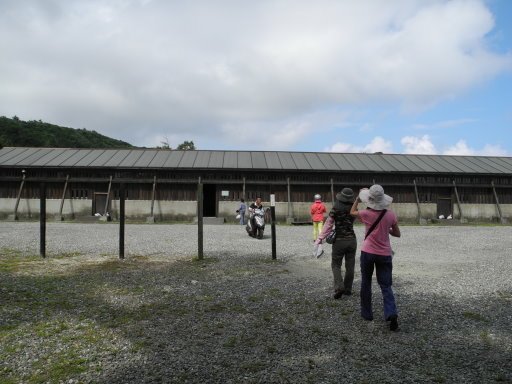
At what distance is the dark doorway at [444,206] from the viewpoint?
3028 centimetres

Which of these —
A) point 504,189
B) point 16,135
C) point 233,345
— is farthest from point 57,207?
point 16,135

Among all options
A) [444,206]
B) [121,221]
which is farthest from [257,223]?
[444,206]

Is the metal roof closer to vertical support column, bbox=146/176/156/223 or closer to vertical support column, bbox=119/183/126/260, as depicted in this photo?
vertical support column, bbox=146/176/156/223

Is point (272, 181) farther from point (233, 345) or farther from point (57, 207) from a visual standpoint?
point (233, 345)

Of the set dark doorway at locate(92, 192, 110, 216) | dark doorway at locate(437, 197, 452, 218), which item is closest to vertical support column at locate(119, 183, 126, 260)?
dark doorway at locate(92, 192, 110, 216)

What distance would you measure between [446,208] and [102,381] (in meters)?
30.5

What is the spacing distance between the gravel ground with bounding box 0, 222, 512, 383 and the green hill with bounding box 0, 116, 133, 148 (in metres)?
54.8

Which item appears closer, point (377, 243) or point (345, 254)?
point (377, 243)

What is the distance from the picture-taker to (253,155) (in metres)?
32.8

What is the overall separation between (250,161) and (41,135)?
48.0m

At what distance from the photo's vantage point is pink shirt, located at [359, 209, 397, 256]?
5.74m

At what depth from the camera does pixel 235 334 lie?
209 inches

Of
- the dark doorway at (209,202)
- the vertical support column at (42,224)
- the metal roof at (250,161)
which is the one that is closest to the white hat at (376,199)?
the vertical support column at (42,224)

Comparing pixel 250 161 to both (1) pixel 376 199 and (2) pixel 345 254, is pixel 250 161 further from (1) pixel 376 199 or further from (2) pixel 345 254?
(1) pixel 376 199
